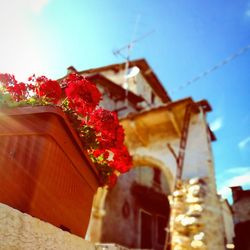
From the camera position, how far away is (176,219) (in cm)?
636

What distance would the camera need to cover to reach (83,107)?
2492 millimetres

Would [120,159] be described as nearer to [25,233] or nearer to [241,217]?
[25,233]

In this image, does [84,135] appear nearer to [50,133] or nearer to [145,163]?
[50,133]

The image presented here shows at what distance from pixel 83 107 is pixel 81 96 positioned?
103 millimetres

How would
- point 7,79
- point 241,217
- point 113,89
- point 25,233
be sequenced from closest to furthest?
point 25,233 < point 7,79 < point 241,217 < point 113,89

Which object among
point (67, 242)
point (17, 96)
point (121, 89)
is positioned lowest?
point (67, 242)

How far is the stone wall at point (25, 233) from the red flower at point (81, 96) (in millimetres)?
1169

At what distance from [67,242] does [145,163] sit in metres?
7.15

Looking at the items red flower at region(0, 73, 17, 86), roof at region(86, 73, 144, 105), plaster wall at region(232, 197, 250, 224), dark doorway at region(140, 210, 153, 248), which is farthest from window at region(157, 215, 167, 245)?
red flower at region(0, 73, 17, 86)

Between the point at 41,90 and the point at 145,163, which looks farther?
the point at 145,163

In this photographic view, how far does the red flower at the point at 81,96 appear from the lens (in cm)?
246

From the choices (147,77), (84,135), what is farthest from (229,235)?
(147,77)

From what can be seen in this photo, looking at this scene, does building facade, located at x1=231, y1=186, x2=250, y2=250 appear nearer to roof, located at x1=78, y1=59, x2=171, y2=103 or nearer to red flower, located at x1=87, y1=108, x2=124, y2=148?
red flower, located at x1=87, y1=108, x2=124, y2=148

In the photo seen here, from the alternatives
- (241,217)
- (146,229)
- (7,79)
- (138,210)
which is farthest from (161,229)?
(7,79)
